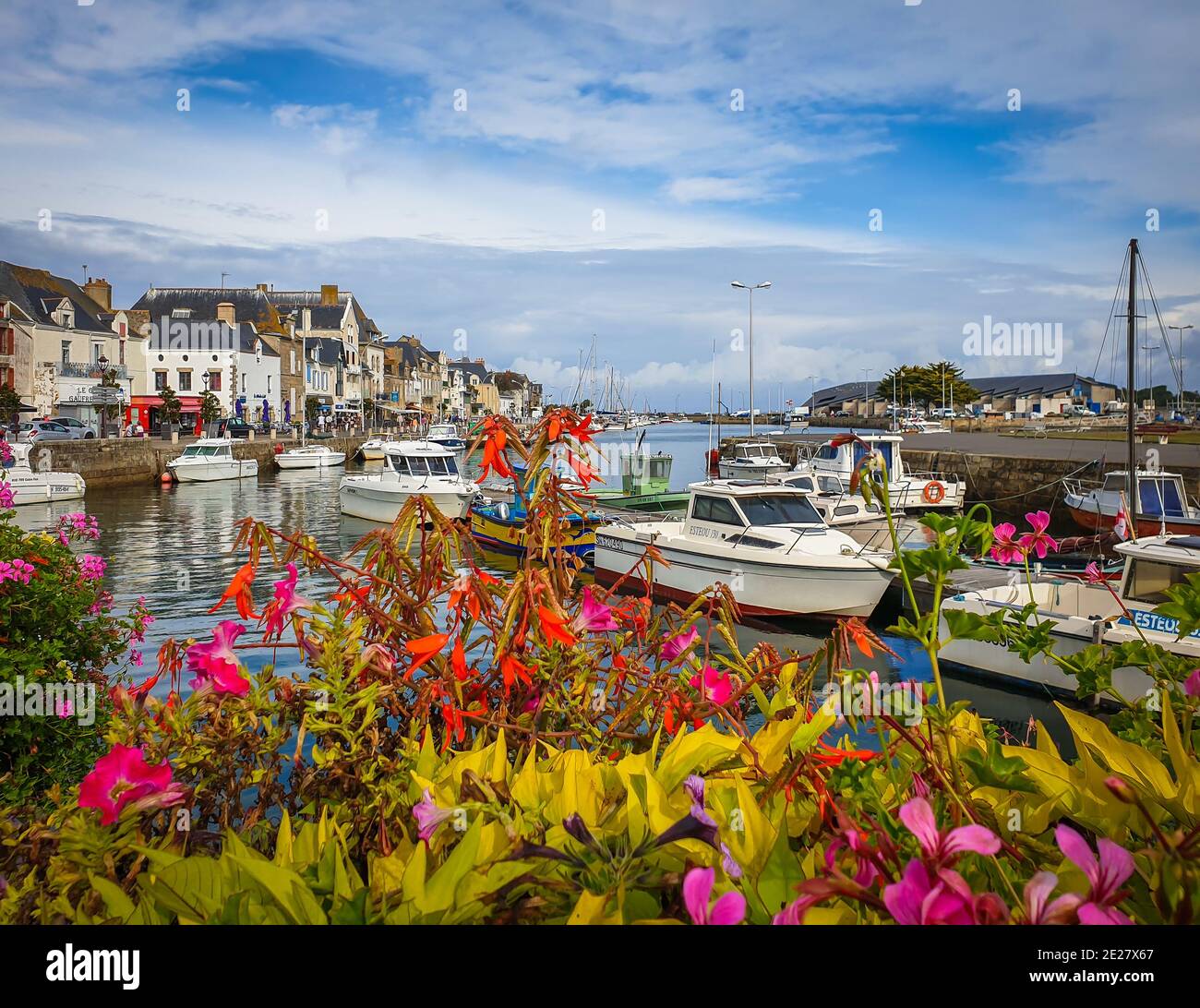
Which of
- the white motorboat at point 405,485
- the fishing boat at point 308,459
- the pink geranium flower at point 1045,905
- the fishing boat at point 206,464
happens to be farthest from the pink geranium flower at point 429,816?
the fishing boat at point 308,459

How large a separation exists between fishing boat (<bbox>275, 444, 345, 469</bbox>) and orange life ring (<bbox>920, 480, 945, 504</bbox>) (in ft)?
112

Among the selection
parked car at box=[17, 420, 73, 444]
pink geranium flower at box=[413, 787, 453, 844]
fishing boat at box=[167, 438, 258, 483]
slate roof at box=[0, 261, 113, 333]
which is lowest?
pink geranium flower at box=[413, 787, 453, 844]

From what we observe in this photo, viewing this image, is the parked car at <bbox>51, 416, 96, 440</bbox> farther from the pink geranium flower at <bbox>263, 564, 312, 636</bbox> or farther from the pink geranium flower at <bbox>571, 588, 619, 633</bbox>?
the pink geranium flower at <bbox>571, 588, 619, 633</bbox>

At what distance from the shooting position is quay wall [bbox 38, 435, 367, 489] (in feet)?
122

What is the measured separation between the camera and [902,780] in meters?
1.91

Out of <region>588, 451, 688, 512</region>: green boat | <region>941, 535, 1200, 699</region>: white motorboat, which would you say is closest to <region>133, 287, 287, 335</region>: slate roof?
<region>588, 451, 688, 512</region>: green boat

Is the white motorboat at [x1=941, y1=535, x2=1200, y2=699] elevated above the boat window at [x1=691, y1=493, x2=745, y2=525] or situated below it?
below

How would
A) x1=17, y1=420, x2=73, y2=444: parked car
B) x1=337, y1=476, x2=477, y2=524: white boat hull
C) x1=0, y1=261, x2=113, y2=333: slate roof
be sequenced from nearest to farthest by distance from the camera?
x1=337, y1=476, x2=477, y2=524: white boat hull < x1=17, y1=420, x2=73, y2=444: parked car < x1=0, y1=261, x2=113, y2=333: slate roof

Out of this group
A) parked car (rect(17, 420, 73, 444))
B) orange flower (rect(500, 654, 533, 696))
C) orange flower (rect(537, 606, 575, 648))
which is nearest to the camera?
orange flower (rect(537, 606, 575, 648))

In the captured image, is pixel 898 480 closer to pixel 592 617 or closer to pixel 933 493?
pixel 933 493

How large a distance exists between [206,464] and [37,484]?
9804 millimetres

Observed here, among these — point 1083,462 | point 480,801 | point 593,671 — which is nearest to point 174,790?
point 480,801

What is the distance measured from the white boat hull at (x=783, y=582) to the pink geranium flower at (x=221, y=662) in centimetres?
1204
